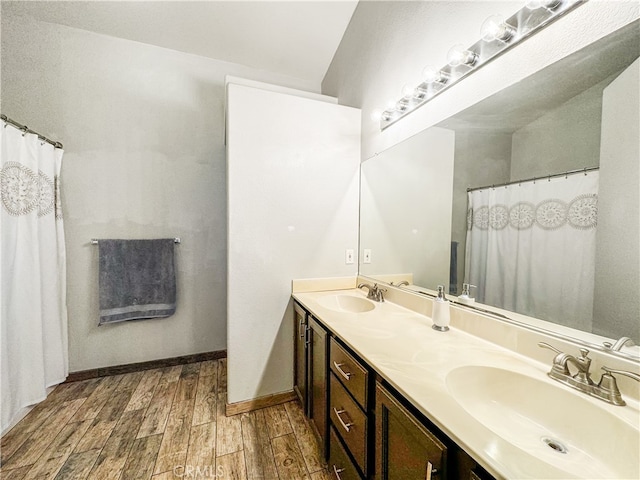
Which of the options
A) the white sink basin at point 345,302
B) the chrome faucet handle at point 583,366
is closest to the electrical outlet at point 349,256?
the white sink basin at point 345,302

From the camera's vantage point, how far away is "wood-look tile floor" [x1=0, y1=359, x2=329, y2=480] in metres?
1.27

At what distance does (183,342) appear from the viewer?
7.69ft

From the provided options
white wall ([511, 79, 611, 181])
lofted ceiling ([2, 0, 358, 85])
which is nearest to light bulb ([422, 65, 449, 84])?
white wall ([511, 79, 611, 181])

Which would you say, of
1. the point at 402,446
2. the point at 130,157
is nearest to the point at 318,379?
the point at 402,446

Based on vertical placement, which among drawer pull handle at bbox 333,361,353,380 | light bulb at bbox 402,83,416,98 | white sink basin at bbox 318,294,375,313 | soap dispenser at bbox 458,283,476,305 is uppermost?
light bulb at bbox 402,83,416,98

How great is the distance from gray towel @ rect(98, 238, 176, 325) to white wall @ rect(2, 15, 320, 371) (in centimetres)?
10

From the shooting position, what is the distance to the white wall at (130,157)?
195 centimetres

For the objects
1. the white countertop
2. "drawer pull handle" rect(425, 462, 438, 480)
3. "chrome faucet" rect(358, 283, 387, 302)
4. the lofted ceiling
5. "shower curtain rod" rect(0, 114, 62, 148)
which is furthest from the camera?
the lofted ceiling

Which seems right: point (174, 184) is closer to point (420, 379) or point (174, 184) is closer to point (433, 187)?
point (433, 187)

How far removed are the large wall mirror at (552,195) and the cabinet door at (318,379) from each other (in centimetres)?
68

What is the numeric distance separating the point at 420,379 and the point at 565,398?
0.37 m

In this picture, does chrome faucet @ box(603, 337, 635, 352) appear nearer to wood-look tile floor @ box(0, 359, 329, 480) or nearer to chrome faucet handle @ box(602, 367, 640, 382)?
chrome faucet handle @ box(602, 367, 640, 382)

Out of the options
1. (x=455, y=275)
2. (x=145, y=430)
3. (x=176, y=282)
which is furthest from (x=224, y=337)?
(x=455, y=275)

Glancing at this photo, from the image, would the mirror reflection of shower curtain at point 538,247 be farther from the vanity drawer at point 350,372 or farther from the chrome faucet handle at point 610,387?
the vanity drawer at point 350,372
